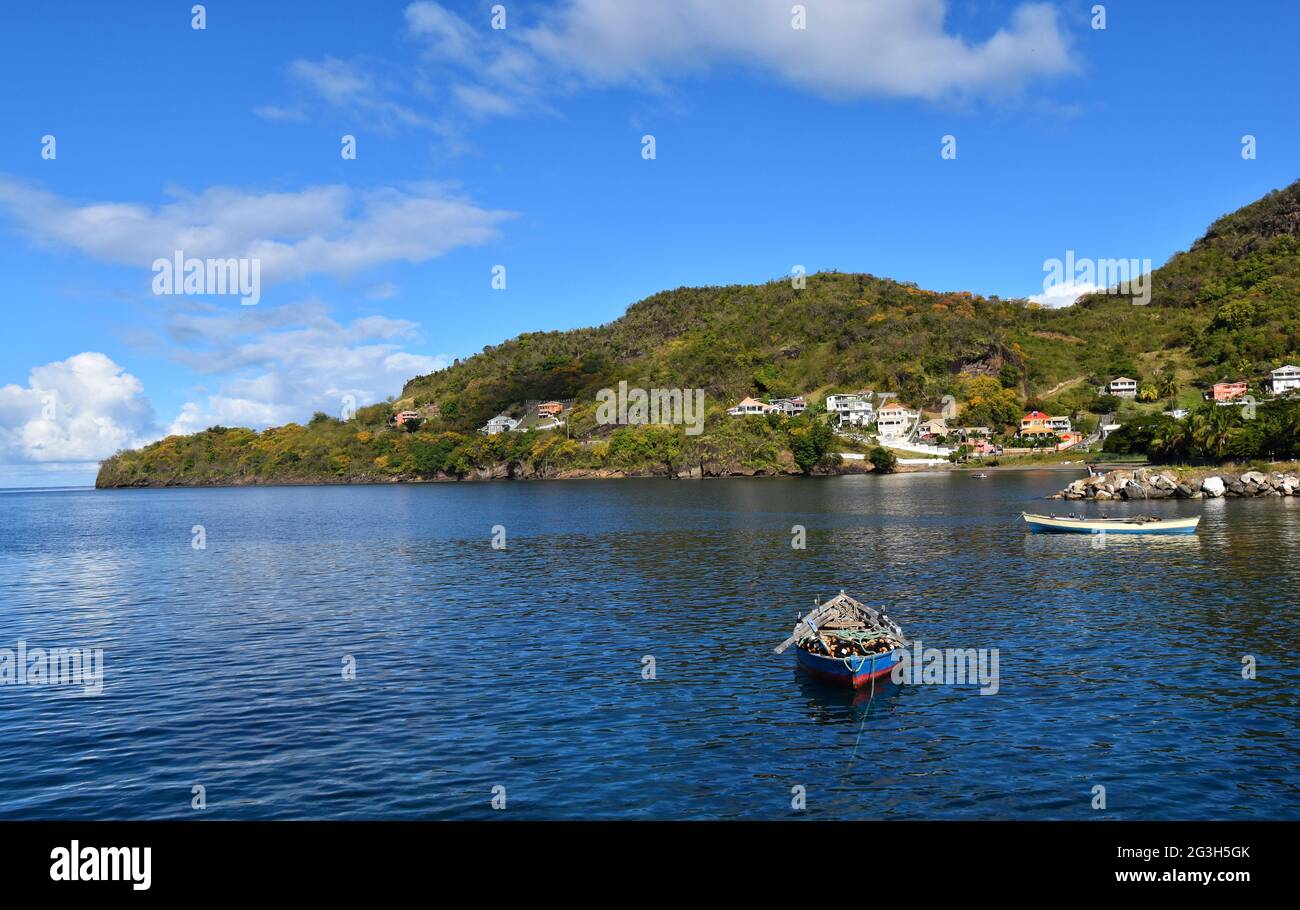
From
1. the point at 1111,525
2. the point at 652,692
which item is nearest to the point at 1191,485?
the point at 1111,525

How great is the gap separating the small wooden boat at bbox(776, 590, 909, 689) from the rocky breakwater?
348 ft

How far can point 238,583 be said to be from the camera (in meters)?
70.4

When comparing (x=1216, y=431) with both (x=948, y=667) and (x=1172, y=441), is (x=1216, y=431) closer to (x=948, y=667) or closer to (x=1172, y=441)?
(x=1172, y=441)

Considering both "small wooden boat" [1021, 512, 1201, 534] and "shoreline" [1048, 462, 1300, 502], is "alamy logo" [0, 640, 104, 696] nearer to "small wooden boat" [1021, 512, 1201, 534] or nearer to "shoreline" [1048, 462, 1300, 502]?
"small wooden boat" [1021, 512, 1201, 534]

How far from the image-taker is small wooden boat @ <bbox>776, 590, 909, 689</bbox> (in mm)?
34938

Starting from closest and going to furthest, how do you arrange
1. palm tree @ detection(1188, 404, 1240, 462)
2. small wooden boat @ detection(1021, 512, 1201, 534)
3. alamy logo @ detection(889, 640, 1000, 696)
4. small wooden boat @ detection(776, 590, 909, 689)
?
small wooden boat @ detection(776, 590, 909, 689), alamy logo @ detection(889, 640, 1000, 696), small wooden boat @ detection(1021, 512, 1201, 534), palm tree @ detection(1188, 404, 1240, 462)

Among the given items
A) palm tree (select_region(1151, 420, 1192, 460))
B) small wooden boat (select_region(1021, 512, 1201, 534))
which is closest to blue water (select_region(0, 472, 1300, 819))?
small wooden boat (select_region(1021, 512, 1201, 534))
